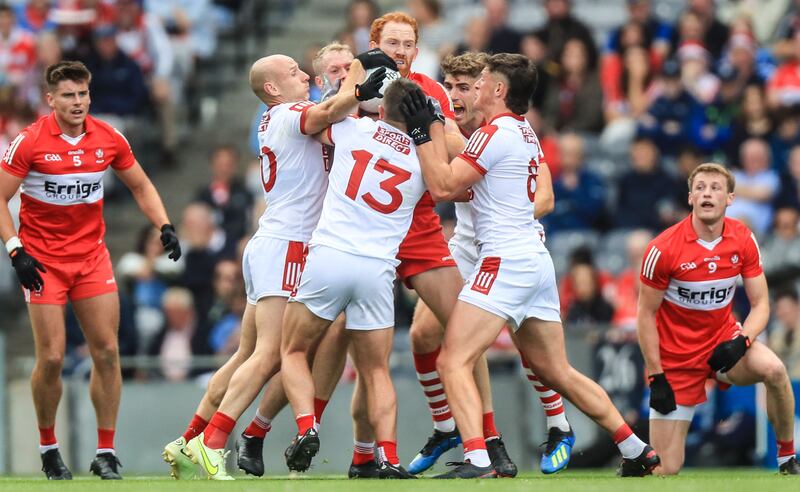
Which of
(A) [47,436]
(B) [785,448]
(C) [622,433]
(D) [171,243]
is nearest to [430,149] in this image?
(D) [171,243]

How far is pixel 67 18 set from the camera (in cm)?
2073

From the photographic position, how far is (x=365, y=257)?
11.1 meters

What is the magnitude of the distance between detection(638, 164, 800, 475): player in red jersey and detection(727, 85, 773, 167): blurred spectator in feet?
19.5

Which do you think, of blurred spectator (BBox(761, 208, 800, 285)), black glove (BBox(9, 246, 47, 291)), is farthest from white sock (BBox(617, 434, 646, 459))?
blurred spectator (BBox(761, 208, 800, 285))

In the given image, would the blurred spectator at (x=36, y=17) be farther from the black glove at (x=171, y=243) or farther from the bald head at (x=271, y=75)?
the bald head at (x=271, y=75)

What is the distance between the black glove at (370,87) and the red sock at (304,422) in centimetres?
207

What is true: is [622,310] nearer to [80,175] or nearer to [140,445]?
[140,445]

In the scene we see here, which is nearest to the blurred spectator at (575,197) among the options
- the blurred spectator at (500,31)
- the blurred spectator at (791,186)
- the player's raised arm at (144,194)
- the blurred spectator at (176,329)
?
the blurred spectator at (791,186)

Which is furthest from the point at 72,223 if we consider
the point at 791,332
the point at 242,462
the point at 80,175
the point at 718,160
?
the point at 718,160

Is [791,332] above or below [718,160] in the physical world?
below

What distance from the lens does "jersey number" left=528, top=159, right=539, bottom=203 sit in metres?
11.5

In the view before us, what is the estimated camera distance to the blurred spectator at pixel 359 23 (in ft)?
64.6

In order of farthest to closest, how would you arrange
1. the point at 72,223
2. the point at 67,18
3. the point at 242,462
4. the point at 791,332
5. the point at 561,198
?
the point at 67,18 → the point at 561,198 → the point at 791,332 → the point at 72,223 → the point at 242,462

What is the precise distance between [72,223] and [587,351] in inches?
215
